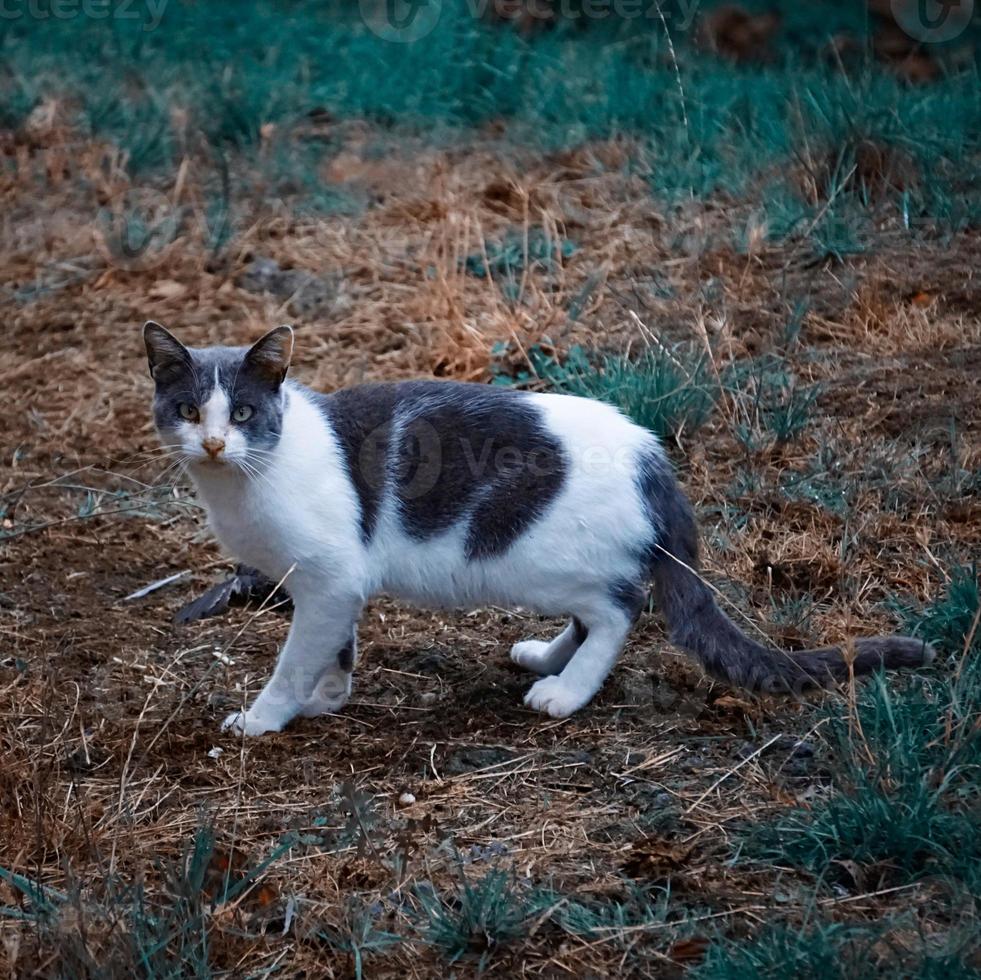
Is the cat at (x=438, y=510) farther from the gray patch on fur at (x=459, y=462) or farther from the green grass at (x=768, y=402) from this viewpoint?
the green grass at (x=768, y=402)

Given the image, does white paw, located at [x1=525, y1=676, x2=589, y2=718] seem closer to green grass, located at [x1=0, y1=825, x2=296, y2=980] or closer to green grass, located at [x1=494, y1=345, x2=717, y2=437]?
green grass, located at [x1=0, y1=825, x2=296, y2=980]

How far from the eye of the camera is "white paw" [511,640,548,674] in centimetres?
342

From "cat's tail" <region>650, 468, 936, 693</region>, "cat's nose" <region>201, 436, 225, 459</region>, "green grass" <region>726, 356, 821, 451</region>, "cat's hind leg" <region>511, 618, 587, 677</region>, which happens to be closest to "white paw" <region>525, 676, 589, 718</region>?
"cat's hind leg" <region>511, 618, 587, 677</region>

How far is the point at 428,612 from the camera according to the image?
12.7ft

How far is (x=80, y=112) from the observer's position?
22.3ft

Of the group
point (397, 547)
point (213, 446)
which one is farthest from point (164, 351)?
point (397, 547)

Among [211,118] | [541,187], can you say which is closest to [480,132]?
[541,187]

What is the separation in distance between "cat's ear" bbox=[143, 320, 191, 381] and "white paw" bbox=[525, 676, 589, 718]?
1.13 metres

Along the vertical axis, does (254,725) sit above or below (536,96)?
below

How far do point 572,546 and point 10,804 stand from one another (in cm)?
133

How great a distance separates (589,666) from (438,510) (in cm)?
52

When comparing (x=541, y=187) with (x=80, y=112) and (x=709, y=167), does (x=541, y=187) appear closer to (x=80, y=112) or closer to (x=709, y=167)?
(x=709, y=167)

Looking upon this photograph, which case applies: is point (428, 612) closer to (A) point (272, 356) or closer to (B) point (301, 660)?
(B) point (301, 660)

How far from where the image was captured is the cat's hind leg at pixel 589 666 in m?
3.17
